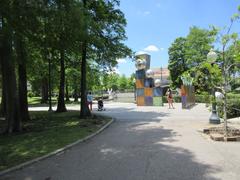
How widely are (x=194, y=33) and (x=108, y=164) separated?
52.7 metres

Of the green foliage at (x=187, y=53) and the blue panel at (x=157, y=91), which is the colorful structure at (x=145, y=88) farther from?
the green foliage at (x=187, y=53)

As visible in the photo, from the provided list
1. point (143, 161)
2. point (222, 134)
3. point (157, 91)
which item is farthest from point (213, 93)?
point (157, 91)

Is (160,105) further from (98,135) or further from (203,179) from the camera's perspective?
(203,179)

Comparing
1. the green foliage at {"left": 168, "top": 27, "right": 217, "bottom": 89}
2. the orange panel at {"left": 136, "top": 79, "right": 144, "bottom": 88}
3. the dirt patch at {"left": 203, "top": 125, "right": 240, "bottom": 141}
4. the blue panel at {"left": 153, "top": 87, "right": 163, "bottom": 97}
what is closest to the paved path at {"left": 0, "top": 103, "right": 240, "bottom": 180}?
the dirt patch at {"left": 203, "top": 125, "right": 240, "bottom": 141}

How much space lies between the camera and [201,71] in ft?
41.3

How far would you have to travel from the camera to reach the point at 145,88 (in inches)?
1220

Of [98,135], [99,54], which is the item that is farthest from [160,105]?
[98,135]

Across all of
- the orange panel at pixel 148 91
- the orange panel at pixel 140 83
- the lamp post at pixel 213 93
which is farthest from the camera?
the orange panel at pixel 140 83

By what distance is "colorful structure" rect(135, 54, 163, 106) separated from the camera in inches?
1194

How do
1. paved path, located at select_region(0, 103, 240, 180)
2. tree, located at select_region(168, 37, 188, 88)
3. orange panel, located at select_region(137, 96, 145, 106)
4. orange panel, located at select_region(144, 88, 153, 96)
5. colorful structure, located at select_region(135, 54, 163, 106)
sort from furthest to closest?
tree, located at select_region(168, 37, 188, 88) < orange panel, located at select_region(137, 96, 145, 106) < orange panel, located at select_region(144, 88, 153, 96) < colorful structure, located at select_region(135, 54, 163, 106) < paved path, located at select_region(0, 103, 240, 180)

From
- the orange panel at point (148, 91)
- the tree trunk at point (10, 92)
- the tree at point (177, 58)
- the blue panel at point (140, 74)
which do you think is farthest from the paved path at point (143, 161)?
the tree at point (177, 58)

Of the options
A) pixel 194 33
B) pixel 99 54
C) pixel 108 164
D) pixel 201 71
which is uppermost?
pixel 194 33

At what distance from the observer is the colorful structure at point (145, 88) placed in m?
30.3

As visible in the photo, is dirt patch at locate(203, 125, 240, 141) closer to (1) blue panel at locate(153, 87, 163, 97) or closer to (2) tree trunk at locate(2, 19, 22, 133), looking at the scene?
(2) tree trunk at locate(2, 19, 22, 133)
